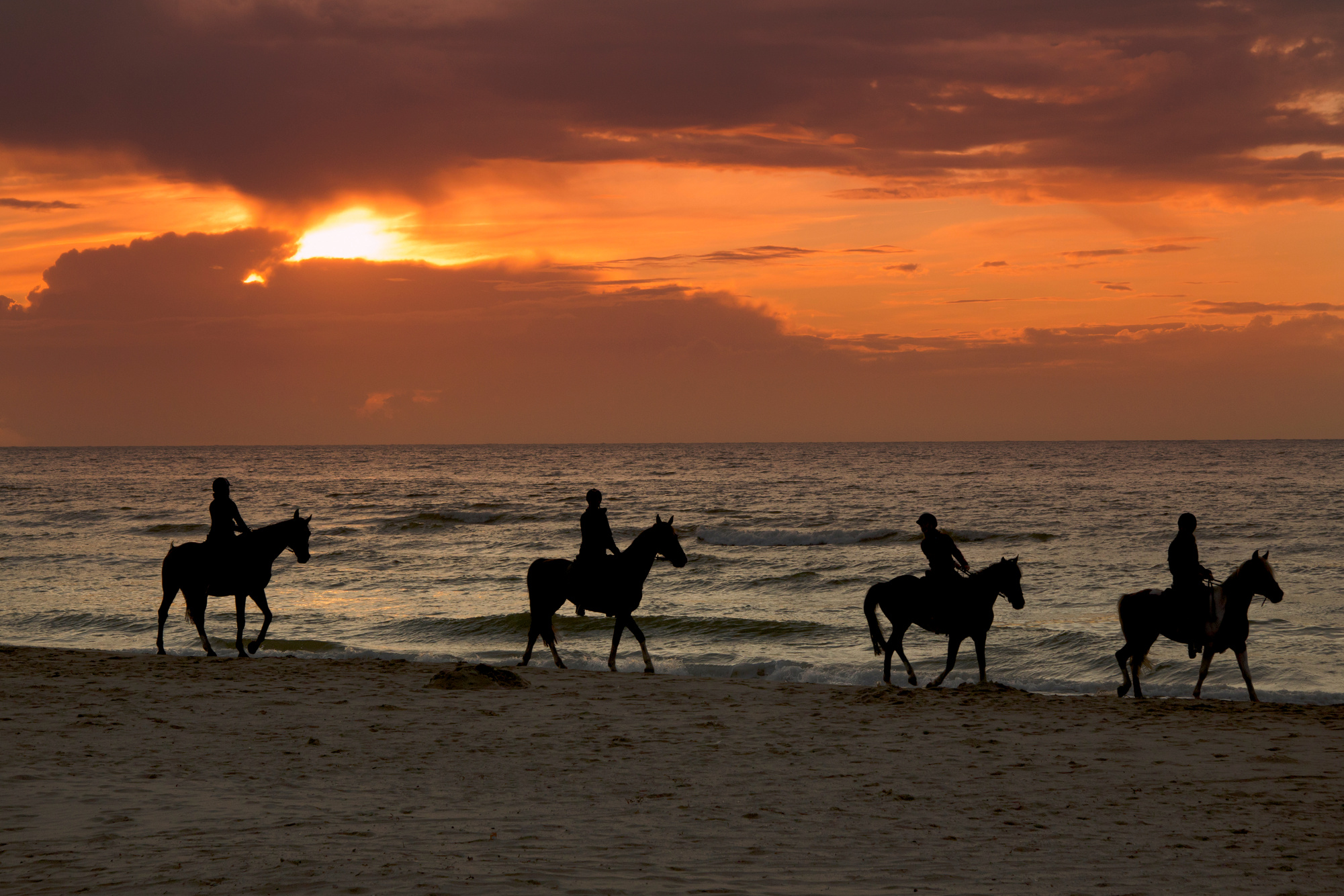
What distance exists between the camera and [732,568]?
97.7 feet

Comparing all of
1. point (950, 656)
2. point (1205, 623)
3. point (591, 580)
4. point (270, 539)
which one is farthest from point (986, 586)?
point (270, 539)

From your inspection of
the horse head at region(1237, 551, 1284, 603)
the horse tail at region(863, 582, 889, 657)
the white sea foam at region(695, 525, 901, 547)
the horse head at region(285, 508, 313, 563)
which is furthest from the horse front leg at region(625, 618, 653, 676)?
the white sea foam at region(695, 525, 901, 547)

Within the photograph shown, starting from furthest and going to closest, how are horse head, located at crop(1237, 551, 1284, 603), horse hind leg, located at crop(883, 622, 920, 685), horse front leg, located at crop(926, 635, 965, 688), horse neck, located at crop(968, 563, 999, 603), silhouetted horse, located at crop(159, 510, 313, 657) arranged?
1. silhouetted horse, located at crop(159, 510, 313, 657)
2. horse hind leg, located at crop(883, 622, 920, 685)
3. horse front leg, located at crop(926, 635, 965, 688)
4. horse neck, located at crop(968, 563, 999, 603)
5. horse head, located at crop(1237, 551, 1284, 603)

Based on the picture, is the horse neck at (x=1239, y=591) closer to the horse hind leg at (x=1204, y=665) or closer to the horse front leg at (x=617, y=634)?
the horse hind leg at (x=1204, y=665)

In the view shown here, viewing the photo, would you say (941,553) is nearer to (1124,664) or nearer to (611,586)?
(1124,664)

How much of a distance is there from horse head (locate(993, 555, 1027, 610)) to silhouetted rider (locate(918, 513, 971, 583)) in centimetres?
49

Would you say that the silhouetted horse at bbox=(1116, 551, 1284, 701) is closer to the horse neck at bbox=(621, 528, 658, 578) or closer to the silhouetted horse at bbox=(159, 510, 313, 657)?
the horse neck at bbox=(621, 528, 658, 578)

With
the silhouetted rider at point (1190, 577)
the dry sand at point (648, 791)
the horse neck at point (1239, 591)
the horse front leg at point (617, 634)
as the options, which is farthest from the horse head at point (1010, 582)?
the horse front leg at point (617, 634)

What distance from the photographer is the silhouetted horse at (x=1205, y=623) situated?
40.3ft

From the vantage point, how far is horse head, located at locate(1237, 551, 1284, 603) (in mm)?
12141

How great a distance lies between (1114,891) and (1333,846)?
197 centimetres

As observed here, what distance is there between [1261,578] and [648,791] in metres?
8.33

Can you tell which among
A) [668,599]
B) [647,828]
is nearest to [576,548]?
[668,599]

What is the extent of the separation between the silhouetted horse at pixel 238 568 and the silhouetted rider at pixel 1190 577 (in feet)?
36.5
